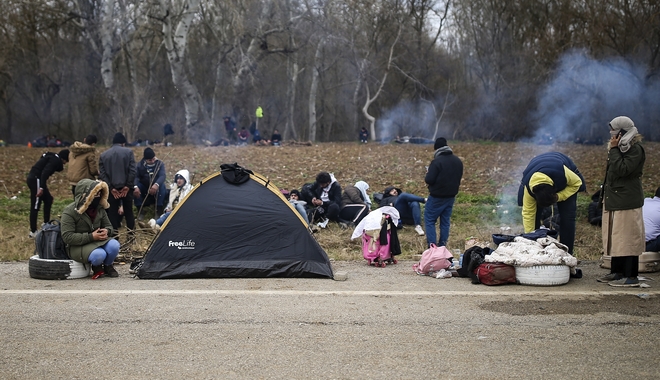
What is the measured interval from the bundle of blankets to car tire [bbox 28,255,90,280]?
5076mm

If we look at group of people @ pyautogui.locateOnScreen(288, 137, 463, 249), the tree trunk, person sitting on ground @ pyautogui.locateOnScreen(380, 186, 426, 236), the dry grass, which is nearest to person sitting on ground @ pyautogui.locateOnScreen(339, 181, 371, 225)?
group of people @ pyautogui.locateOnScreen(288, 137, 463, 249)

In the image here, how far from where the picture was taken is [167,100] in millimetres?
43125

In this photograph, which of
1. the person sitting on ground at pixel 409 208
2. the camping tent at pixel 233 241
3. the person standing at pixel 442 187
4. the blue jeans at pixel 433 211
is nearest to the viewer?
the camping tent at pixel 233 241

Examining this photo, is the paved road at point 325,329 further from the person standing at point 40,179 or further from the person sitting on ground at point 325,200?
the person sitting on ground at point 325,200

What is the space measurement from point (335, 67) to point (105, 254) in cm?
3772

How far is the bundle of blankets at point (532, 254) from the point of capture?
764cm

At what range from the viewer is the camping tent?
8406 millimetres

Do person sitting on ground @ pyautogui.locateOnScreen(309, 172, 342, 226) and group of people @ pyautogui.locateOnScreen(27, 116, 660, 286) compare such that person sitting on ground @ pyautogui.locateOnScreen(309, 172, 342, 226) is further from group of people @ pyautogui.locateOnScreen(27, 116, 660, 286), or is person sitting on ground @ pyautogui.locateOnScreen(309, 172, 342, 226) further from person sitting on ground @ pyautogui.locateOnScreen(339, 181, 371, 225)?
group of people @ pyautogui.locateOnScreen(27, 116, 660, 286)

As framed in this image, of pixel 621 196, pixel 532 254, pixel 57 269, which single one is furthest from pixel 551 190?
pixel 57 269

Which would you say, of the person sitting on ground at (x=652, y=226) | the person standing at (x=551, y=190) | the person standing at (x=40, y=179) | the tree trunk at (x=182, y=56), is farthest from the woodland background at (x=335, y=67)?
the person standing at (x=40, y=179)

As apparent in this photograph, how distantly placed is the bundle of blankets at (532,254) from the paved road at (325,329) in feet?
1.03

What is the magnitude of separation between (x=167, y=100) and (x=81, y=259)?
3616 cm

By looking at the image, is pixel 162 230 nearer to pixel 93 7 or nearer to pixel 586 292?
pixel 586 292

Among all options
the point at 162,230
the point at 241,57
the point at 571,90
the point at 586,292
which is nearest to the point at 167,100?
the point at 241,57
